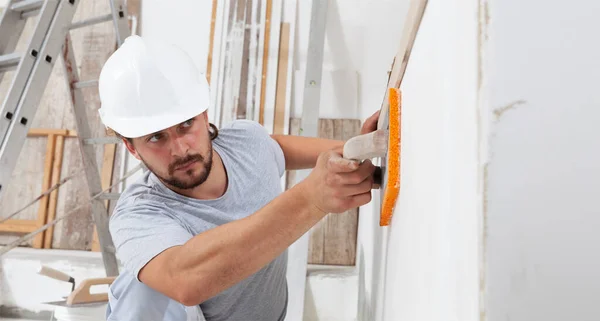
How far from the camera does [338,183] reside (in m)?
0.79

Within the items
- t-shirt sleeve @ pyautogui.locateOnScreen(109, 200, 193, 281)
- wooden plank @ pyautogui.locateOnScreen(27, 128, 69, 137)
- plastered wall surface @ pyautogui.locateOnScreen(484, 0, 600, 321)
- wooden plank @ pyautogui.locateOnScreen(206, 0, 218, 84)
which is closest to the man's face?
t-shirt sleeve @ pyautogui.locateOnScreen(109, 200, 193, 281)

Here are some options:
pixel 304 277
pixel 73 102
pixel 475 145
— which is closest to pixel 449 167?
pixel 475 145

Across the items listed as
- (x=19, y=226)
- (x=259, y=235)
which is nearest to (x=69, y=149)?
(x=19, y=226)

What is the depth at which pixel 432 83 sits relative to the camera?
477 mm

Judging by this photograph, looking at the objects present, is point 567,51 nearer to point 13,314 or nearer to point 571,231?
point 571,231

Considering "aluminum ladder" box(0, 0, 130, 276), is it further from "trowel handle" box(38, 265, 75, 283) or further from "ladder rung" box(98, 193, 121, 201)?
"trowel handle" box(38, 265, 75, 283)

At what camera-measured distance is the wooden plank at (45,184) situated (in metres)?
2.97

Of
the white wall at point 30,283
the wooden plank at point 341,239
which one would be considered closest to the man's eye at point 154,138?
the wooden plank at point 341,239

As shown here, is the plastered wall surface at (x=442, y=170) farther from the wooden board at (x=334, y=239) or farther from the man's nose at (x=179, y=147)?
the wooden board at (x=334, y=239)

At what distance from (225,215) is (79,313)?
92cm

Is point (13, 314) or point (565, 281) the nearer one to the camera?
point (565, 281)

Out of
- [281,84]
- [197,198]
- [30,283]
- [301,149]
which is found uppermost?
[281,84]

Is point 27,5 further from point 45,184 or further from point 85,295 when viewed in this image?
point 45,184

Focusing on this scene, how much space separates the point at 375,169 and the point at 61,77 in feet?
9.82
